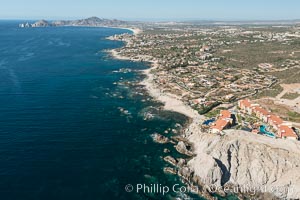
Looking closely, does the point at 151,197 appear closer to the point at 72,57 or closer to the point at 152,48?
the point at 72,57

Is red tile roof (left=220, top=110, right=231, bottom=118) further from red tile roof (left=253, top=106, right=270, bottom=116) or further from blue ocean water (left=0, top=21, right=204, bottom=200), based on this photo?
blue ocean water (left=0, top=21, right=204, bottom=200)

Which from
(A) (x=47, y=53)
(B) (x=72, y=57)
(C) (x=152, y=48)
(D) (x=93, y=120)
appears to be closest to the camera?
(D) (x=93, y=120)

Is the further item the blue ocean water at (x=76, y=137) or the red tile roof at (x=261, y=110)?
the red tile roof at (x=261, y=110)

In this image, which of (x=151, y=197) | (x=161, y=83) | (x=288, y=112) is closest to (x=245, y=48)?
(x=161, y=83)

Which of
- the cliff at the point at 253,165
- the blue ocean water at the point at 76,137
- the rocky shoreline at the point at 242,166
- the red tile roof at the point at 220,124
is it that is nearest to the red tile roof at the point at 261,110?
the red tile roof at the point at 220,124

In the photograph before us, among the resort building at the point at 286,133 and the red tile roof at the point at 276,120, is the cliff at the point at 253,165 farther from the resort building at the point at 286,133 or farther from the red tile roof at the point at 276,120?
the red tile roof at the point at 276,120
